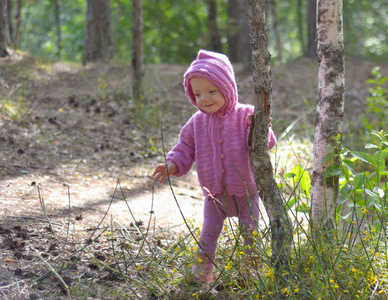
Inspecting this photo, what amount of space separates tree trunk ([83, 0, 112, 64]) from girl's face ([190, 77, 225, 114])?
7.87 m

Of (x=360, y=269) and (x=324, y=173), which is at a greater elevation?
(x=324, y=173)

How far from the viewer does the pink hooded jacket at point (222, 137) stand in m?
2.85

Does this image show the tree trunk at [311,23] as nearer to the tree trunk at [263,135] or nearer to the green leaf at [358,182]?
the green leaf at [358,182]

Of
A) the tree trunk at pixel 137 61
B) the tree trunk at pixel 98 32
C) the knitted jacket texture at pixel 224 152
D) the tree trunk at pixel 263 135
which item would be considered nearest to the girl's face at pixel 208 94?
the knitted jacket texture at pixel 224 152

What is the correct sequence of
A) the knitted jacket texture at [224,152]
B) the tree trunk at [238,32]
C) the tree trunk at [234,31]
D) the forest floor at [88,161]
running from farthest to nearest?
the tree trunk at [234,31], the tree trunk at [238,32], the forest floor at [88,161], the knitted jacket texture at [224,152]

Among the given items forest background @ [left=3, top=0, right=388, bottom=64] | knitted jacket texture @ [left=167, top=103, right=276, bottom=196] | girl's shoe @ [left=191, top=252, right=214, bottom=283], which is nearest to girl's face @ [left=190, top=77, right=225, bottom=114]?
knitted jacket texture @ [left=167, top=103, right=276, bottom=196]

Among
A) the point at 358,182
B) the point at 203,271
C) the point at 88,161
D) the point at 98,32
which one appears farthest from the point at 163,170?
the point at 98,32

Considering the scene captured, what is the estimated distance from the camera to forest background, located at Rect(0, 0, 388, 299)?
104 inches

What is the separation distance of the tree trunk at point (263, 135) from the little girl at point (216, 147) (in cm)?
18

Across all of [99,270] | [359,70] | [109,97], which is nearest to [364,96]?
[359,70]

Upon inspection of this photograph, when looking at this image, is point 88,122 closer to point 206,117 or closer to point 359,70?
point 206,117

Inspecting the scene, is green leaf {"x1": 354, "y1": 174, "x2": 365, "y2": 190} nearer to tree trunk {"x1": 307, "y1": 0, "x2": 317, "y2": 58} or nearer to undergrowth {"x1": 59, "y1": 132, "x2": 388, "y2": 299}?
undergrowth {"x1": 59, "y1": 132, "x2": 388, "y2": 299}

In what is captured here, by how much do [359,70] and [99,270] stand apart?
35.3 ft

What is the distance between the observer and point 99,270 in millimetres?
3008
